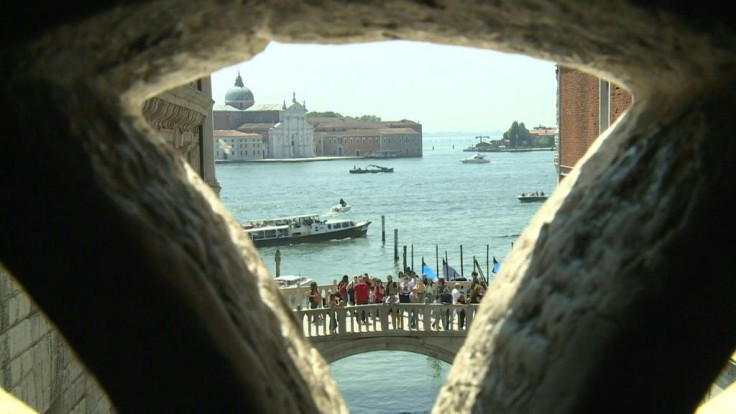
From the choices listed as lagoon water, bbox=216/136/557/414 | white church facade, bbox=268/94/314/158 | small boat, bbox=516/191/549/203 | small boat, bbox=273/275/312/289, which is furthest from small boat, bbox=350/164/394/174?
small boat, bbox=273/275/312/289

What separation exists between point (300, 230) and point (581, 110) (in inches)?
1406

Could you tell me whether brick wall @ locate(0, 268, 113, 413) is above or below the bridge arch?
above

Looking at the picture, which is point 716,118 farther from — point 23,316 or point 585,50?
point 23,316

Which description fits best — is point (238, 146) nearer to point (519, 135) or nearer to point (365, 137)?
point (365, 137)

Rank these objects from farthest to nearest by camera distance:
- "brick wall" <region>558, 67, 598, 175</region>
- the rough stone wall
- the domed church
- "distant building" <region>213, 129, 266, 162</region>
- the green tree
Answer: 1. the green tree
2. the domed church
3. "distant building" <region>213, 129, 266, 162</region>
4. "brick wall" <region>558, 67, 598, 175</region>
5. the rough stone wall

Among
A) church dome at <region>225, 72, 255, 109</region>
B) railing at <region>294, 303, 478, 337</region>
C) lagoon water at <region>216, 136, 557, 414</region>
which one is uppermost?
church dome at <region>225, 72, 255, 109</region>

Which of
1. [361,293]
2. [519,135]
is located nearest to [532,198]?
[361,293]

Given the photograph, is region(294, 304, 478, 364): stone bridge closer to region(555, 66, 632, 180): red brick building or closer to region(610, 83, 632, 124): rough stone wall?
region(555, 66, 632, 180): red brick building

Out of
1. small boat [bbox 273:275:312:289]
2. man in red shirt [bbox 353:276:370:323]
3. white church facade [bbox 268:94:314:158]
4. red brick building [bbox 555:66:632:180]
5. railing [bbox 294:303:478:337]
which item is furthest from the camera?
white church facade [bbox 268:94:314:158]

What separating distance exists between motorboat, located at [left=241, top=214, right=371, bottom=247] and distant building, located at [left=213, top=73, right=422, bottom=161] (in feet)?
292

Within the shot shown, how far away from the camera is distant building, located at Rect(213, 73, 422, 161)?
147250mm

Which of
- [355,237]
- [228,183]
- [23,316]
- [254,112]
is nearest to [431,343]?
[23,316]

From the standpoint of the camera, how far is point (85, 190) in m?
1.08

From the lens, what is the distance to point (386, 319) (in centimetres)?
1869
